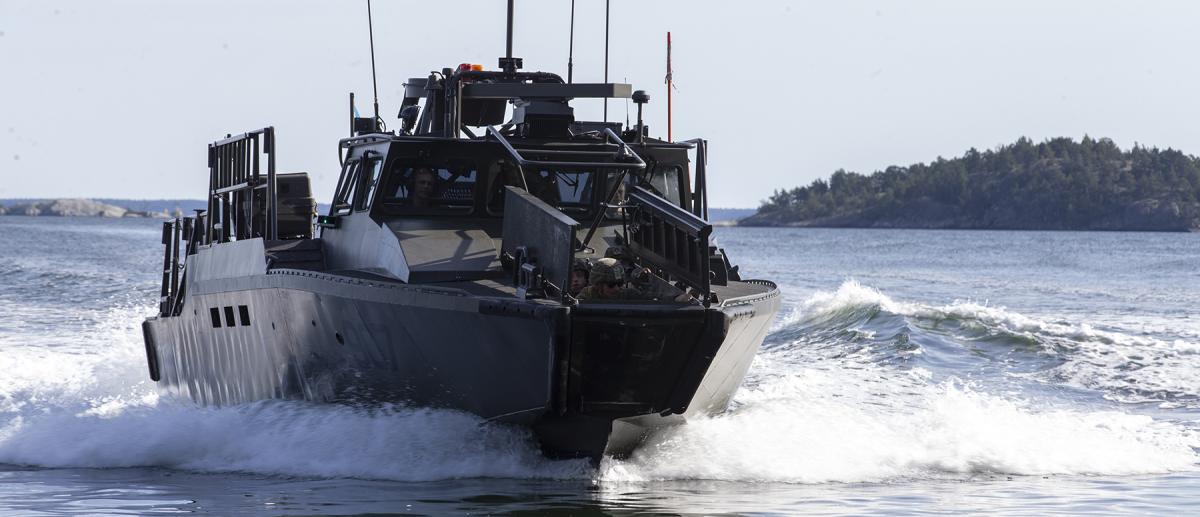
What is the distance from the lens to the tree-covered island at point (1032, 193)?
12631 cm

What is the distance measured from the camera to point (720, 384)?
11.0 m

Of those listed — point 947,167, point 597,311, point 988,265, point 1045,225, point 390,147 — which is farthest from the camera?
point 947,167

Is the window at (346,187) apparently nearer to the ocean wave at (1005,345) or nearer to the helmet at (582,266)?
the helmet at (582,266)

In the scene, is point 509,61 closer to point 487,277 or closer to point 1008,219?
point 487,277

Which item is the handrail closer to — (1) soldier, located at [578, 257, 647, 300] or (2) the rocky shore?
(1) soldier, located at [578, 257, 647, 300]

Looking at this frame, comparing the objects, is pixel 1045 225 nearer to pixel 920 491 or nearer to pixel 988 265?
pixel 988 265

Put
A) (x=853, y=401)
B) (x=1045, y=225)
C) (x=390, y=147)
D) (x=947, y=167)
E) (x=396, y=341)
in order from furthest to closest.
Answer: (x=947, y=167) < (x=1045, y=225) < (x=853, y=401) < (x=390, y=147) < (x=396, y=341)

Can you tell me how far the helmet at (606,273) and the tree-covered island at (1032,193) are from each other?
391 ft

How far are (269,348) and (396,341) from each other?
2124 mm

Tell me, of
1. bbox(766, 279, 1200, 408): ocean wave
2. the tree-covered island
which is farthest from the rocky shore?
bbox(766, 279, 1200, 408): ocean wave

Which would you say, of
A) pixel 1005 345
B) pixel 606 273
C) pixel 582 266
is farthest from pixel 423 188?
pixel 1005 345

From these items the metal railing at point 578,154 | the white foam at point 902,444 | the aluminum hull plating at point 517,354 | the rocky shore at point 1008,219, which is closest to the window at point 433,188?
the metal railing at point 578,154

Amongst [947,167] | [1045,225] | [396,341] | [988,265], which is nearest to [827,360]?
[396,341]

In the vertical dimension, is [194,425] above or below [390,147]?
below
